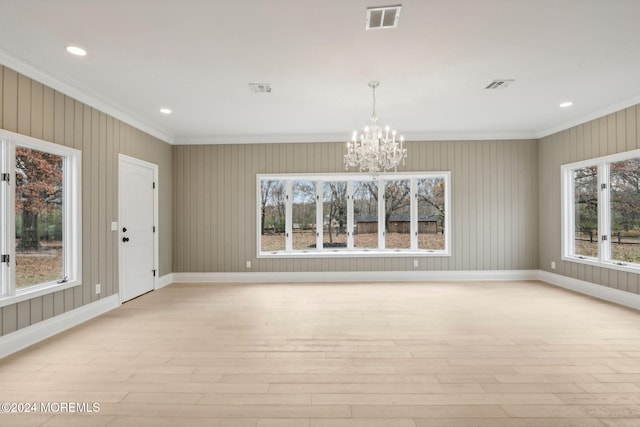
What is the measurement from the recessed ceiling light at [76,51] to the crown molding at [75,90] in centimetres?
54

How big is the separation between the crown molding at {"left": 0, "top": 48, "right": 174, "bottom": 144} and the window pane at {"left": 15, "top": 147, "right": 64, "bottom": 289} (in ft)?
2.47

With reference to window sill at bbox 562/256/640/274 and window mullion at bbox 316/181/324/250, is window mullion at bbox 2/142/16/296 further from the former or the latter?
window sill at bbox 562/256/640/274

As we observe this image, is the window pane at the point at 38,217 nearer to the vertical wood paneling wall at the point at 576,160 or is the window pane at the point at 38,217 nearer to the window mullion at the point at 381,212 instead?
the window mullion at the point at 381,212

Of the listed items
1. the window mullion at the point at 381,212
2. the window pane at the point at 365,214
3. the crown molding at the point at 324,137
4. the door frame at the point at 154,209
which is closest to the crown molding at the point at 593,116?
the crown molding at the point at 324,137

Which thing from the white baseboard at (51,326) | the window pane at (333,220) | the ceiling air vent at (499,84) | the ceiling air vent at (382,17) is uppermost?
the ceiling air vent at (499,84)

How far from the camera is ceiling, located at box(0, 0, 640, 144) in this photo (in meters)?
2.32

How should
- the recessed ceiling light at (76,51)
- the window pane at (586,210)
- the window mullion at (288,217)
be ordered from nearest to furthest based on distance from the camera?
the recessed ceiling light at (76,51) < the window pane at (586,210) < the window mullion at (288,217)

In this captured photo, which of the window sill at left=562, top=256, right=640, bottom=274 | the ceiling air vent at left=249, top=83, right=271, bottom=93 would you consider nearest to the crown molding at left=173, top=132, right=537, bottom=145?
the ceiling air vent at left=249, top=83, right=271, bottom=93

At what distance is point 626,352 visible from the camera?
9.32 feet

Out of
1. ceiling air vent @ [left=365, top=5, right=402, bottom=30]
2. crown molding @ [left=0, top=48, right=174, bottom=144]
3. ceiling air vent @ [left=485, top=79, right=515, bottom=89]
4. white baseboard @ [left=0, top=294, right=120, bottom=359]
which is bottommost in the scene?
white baseboard @ [left=0, top=294, right=120, bottom=359]

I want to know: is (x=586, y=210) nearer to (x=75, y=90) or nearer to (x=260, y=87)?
(x=260, y=87)

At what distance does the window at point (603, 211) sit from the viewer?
4312 millimetres

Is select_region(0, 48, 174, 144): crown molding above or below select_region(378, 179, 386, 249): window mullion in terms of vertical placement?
above

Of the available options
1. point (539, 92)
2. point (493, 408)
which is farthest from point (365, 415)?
point (539, 92)
